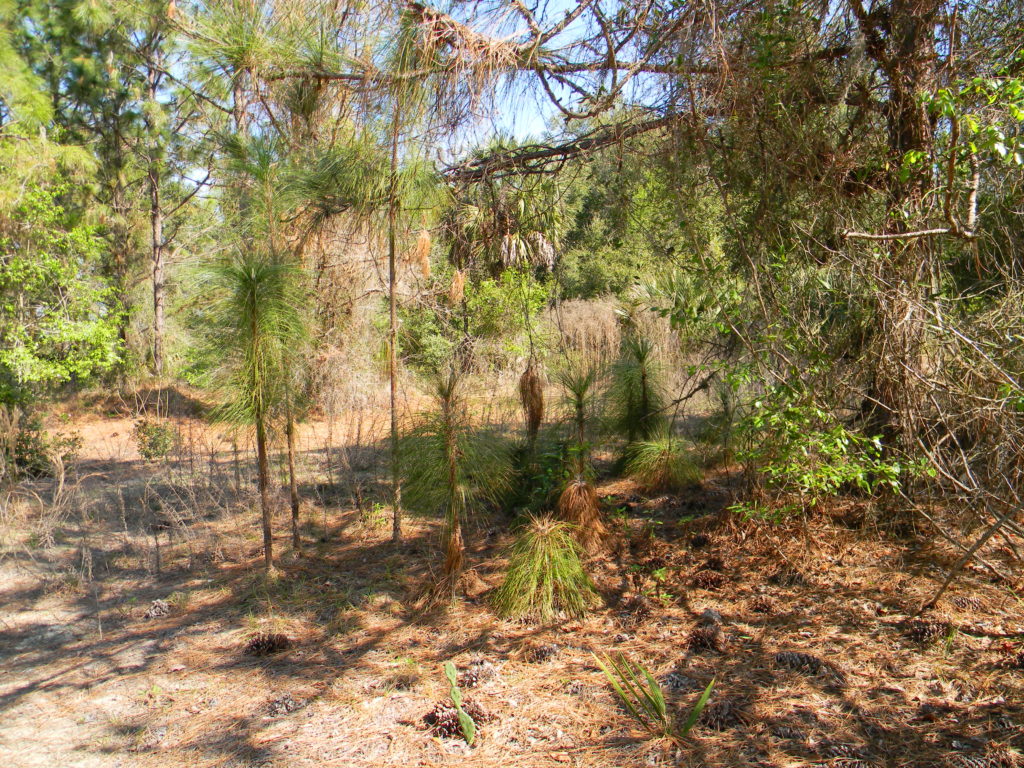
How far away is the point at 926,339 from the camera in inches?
124

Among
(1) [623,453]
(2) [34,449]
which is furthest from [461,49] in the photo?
(2) [34,449]

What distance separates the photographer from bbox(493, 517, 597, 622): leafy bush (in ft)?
11.8

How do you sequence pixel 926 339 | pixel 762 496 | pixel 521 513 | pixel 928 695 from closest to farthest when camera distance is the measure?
pixel 928 695 < pixel 926 339 < pixel 762 496 < pixel 521 513

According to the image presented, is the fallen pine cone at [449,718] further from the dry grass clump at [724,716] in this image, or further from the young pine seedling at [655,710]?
the dry grass clump at [724,716]

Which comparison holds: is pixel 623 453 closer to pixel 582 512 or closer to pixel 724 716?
pixel 582 512

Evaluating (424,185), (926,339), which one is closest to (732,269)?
(926,339)

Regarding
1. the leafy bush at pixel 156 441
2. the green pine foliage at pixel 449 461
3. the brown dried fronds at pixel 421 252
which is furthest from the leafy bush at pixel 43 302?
the green pine foliage at pixel 449 461

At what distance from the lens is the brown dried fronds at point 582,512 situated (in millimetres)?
4289

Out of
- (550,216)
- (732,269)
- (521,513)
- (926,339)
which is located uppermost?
(550,216)

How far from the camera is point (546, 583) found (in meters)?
3.59

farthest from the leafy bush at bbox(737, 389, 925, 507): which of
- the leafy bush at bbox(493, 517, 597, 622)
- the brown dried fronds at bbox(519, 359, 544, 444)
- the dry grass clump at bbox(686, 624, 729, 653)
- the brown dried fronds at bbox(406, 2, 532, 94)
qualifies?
the brown dried fronds at bbox(406, 2, 532, 94)

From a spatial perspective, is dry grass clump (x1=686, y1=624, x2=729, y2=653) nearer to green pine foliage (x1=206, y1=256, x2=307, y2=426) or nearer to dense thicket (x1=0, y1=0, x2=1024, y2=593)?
dense thicket (x1=0, y1=0, x2=1024, y2=593)

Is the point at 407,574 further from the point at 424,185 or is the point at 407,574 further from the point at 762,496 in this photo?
the point at 424,185

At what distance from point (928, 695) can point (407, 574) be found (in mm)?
2943
